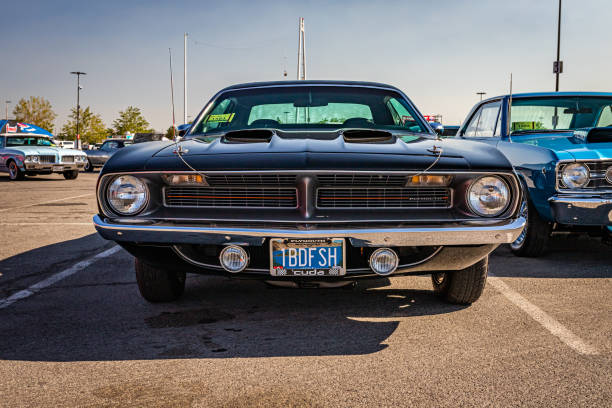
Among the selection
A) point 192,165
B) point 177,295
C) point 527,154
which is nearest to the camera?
point 192,165

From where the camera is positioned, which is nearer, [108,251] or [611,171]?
[611,171]

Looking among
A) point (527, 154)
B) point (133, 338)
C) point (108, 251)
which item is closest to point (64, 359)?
point (133, 338)

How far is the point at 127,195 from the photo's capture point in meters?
3.18

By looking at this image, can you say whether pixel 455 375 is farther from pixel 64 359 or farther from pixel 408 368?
pixel 64 359

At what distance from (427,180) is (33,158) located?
18.3 m

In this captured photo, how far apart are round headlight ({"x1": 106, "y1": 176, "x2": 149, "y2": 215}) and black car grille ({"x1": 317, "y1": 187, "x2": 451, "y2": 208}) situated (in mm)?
950

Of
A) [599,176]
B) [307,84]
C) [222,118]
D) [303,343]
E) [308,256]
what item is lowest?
[303,343]

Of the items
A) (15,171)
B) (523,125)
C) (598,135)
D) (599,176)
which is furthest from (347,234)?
(15,171)

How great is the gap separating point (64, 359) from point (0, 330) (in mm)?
698

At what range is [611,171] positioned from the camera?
4816mm

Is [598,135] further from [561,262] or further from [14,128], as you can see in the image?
[14,128]

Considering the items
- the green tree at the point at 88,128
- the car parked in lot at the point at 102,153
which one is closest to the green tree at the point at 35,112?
the green tree at the point at 88,128

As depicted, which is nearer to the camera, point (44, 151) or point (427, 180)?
point (427, 180)

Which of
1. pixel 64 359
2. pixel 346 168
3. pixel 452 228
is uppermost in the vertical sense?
pixel 346 168
